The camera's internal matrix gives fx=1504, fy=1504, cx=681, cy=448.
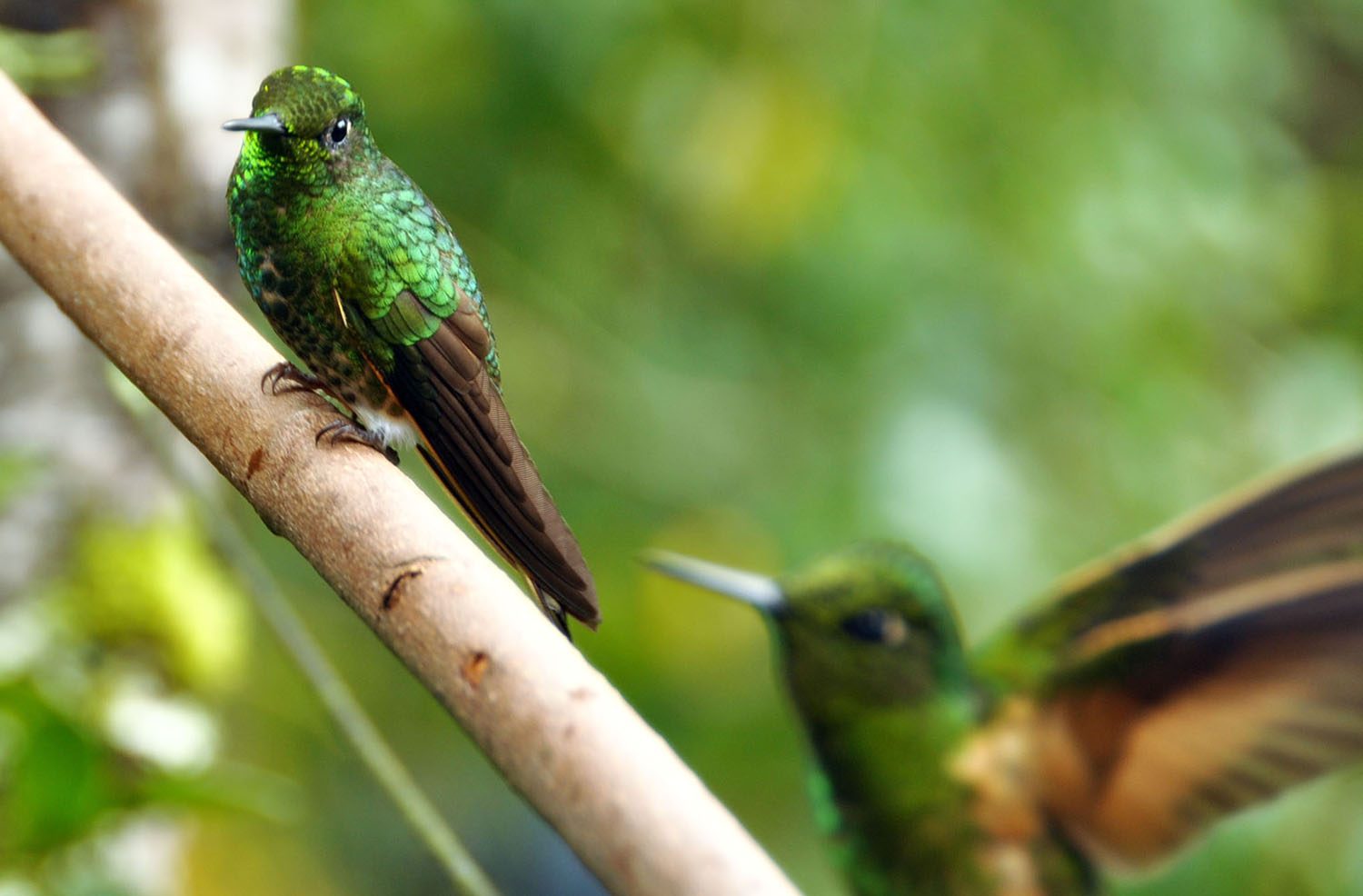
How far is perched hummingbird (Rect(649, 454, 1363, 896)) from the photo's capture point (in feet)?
6.15

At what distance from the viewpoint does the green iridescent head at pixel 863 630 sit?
82.7 inches

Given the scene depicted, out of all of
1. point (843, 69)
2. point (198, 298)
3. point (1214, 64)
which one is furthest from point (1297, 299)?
point (198, 298)

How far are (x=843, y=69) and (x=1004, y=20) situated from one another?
1.27 feet

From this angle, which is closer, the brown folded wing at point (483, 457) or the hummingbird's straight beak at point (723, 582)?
the brown folded wing at point (483, 457)

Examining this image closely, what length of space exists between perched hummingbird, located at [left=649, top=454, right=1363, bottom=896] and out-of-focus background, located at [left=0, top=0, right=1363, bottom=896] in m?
0.67

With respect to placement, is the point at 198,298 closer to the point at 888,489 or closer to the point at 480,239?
the point at 888,489

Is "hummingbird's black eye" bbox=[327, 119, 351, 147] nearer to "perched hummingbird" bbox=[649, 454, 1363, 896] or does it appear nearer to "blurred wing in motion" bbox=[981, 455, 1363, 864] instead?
"perched hummingbird" bbox=[649, 454, 1363, 896]

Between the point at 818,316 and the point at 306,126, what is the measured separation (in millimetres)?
2430

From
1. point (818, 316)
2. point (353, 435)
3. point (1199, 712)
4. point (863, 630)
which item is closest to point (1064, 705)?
point (1199, 712)

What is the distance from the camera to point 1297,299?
374 cm

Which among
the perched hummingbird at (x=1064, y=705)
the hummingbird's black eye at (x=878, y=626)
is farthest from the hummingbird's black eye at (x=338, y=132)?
the hummingbird's black eye at (x=878, y=626)

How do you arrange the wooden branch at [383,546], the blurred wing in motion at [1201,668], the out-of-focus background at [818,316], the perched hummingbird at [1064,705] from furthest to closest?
the out-of-focus background at [818,316] → the perched hummingbird at [1064,705] → the blurred wing in motion at [1201,668] → the wooden branch at [383,546]

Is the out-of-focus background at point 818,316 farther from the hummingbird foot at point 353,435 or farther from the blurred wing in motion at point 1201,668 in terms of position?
the hummingbird foot at point 353,435

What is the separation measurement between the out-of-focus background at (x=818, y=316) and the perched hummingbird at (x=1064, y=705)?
2.20 feet
